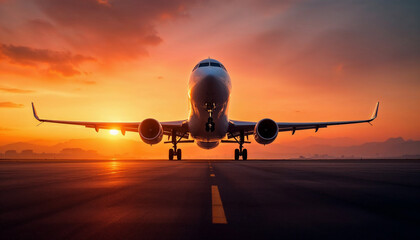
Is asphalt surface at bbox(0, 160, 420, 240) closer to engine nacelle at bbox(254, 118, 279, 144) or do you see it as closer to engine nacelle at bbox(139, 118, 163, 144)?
engine nacelle at bbox(139, 118, 163, 144)

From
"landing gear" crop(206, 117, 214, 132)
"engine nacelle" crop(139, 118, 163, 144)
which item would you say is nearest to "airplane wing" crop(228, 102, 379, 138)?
"landing gear" crop(206, 117, 214, 132)

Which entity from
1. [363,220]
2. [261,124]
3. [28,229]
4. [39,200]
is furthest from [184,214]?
[261,124]

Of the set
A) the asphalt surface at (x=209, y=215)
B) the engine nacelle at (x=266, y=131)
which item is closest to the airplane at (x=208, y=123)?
the engine nacelle at (x=266, y=131)

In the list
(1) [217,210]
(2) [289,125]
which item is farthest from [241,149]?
(1) [217,210]

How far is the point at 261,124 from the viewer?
73.2 feet

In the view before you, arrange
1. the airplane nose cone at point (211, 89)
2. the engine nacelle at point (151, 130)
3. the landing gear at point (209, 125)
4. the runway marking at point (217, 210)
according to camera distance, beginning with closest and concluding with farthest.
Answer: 1. the runway marking at point (217, 210)
2. the airplane nose cone at point (211, 89)
3. the landing gear at point (209, 125)
4. the engine nacelle at point (151, 130)

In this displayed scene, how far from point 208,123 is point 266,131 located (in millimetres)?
4299

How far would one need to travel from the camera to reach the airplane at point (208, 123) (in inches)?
722

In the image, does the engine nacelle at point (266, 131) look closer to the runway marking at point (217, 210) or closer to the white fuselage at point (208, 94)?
the white fuselage at point (208, 94)

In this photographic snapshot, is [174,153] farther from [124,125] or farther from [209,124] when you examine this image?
[209,124]

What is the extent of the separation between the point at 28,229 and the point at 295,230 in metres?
2.41

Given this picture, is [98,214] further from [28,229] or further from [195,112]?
[195,112]

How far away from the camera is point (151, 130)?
21.6 meters

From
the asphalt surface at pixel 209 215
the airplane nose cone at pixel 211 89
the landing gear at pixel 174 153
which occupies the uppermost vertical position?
the airplane nose cone at pixel 211 89
